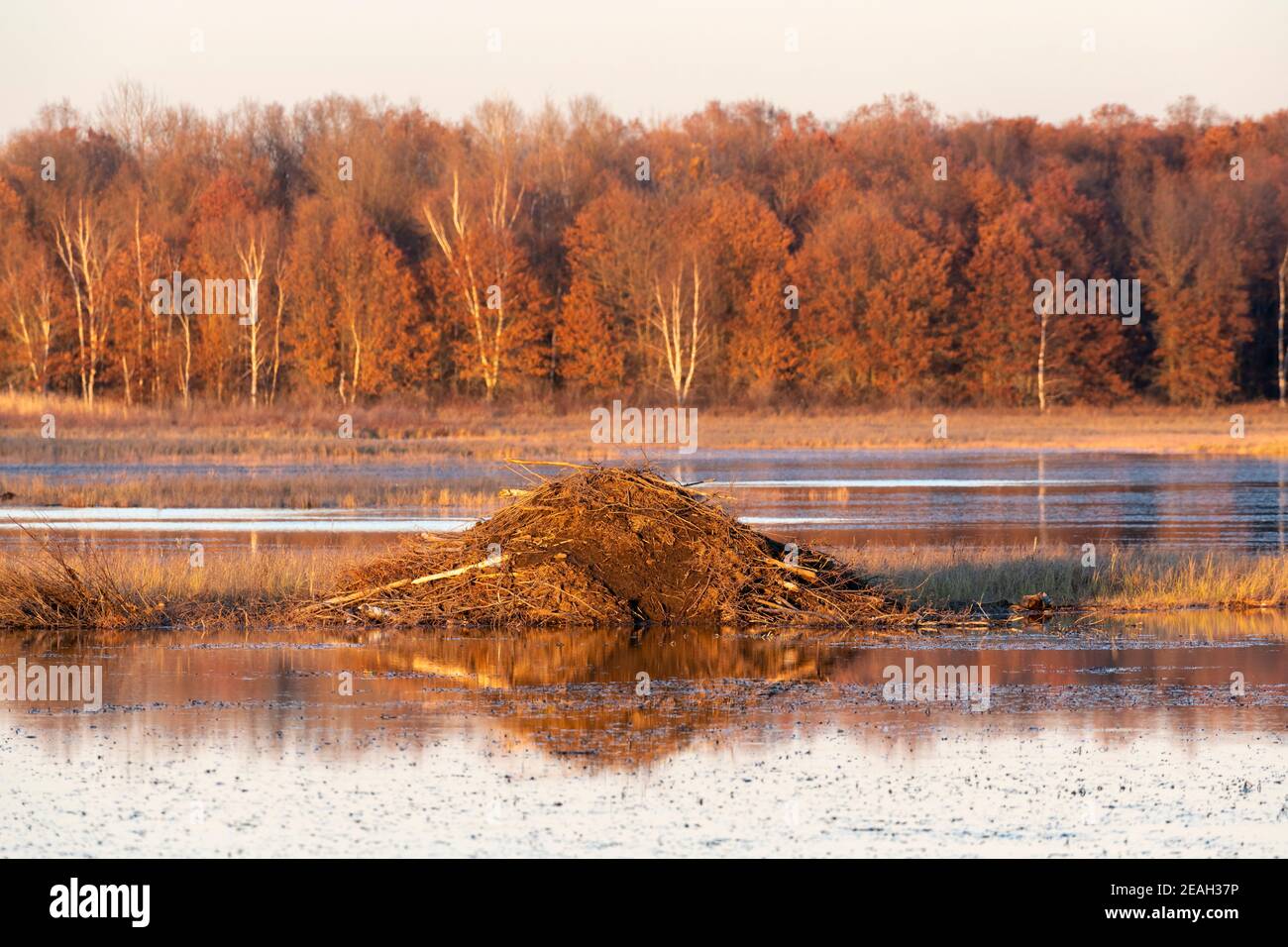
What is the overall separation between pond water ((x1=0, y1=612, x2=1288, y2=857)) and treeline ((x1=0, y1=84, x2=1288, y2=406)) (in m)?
58.3

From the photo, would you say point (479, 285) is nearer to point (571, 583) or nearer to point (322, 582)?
point (322, 582)

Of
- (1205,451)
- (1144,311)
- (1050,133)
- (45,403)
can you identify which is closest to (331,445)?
(45,403)


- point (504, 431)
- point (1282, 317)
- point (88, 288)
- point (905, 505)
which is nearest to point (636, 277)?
point (504, 431)

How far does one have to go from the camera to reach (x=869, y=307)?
77.4m

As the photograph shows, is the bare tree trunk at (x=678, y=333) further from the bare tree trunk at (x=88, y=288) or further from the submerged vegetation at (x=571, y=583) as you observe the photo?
the submerged vegetation at (x=571, y=583)

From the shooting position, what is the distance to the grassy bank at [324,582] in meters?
17.3

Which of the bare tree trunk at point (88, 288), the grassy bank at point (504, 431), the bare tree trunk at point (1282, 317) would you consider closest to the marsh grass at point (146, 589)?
the grassy bank at point (504, 431)

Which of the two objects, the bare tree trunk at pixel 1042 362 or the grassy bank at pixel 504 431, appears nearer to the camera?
the grassy bank at pixel 504 431

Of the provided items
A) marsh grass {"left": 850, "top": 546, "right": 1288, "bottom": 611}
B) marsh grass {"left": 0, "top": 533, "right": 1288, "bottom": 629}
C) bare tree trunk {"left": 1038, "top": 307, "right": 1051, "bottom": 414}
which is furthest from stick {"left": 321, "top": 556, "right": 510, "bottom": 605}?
bare tree trunk {"left": 1038, "top": 307, "right": 1051, "bottom": 414}

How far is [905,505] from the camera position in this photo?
106ft

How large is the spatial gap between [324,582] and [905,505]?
53.6 feet

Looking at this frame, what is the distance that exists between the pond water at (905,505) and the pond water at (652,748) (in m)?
4.40

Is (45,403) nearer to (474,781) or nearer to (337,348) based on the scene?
(337,348)

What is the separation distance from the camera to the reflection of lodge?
39.4 ft
